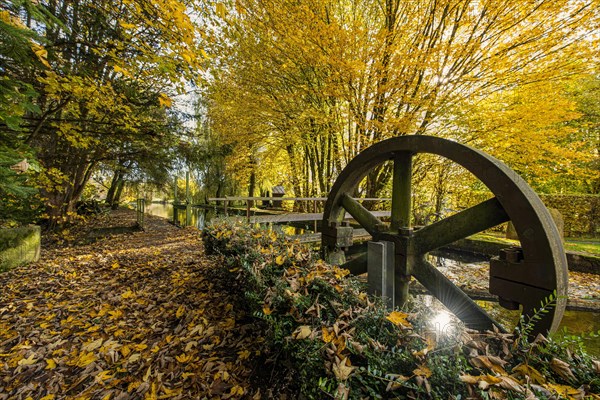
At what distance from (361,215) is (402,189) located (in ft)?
2.17

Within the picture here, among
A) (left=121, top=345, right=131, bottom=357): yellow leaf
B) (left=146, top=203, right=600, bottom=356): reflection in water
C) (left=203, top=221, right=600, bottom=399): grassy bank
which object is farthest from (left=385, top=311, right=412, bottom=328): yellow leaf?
(left=121, top=345, right=131, bottom=357): yellow leaf

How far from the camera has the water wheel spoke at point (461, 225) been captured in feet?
7.16

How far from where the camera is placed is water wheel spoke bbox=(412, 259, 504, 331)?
222 cm

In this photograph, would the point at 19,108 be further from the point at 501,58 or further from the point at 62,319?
the point at 501,58

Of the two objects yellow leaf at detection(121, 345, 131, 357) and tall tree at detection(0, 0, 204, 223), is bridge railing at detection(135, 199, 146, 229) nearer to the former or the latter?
tall tree at detection(0, 0, 204, 223)

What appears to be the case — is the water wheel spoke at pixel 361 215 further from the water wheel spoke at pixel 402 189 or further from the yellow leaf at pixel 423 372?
the yellow leaf at pixel 423 372

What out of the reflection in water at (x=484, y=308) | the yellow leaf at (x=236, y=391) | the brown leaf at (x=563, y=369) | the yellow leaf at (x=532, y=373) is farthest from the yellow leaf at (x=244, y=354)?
the brown leaf at (x=563, y=369)

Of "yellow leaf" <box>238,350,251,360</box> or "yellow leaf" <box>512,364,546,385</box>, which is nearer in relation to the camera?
"yellow leaf" <box>512,364,546,385</box>

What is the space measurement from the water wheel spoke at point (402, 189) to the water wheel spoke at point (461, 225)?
22cm

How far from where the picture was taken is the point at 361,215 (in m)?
3.29

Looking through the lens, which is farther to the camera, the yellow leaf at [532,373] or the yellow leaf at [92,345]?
the yellow leaf at [92,345]

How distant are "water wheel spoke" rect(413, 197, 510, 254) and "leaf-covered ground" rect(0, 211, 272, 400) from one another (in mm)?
1987

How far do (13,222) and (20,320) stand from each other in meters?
5.80

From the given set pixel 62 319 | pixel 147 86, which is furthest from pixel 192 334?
pixel 147 86
